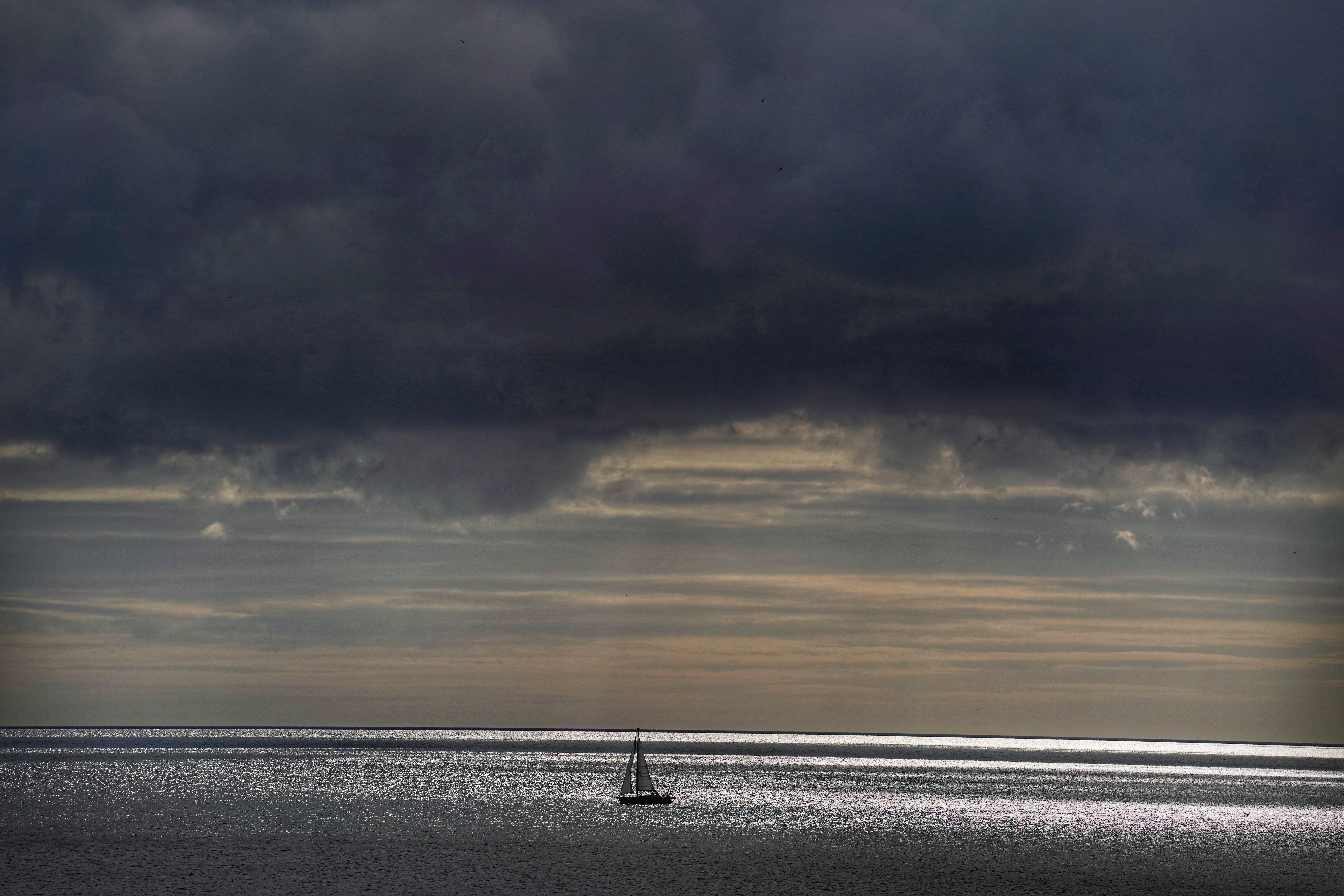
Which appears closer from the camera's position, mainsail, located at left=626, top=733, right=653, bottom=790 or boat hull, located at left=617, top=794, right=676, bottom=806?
mainsail, located at left=626, top=733, right=653, bottom=790

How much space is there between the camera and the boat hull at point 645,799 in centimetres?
15250

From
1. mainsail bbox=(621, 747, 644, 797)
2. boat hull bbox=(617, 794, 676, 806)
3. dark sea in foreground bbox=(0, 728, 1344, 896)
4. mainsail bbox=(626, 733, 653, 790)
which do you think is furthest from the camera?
mainsail bbox=(621, 747, 644, 797)

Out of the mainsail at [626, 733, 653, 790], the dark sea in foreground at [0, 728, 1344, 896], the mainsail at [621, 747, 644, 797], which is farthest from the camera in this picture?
the mainsail at [621, 747, 644, 797]

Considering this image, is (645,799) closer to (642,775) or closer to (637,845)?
(642,775)

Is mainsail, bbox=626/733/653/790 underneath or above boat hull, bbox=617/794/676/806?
above

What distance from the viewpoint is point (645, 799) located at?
15250 centimetres

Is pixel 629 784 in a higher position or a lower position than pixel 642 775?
lower

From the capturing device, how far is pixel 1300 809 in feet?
554

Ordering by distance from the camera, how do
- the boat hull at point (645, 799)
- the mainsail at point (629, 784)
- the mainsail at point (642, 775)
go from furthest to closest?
the mainsail at point (629, 784)
the boat hull at point (645, 799)
the mainsail at point (642, 775)

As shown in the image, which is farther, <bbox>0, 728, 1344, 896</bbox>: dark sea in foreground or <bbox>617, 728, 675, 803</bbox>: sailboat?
<bbox>617, 728, 675, 803</bbox>: sailboat

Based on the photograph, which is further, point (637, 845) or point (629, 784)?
point (629, 784)

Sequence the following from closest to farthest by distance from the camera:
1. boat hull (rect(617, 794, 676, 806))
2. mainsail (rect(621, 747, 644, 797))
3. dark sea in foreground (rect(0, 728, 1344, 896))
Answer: dark sea in foreground (rect(0, 728, 1344, 896))
boat hull (rect(617, 794, 676, 806))
mainsail (rect(621, 747, 644, 797))

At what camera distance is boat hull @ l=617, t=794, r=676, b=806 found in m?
152

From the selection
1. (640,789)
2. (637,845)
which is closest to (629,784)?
(640,789)
